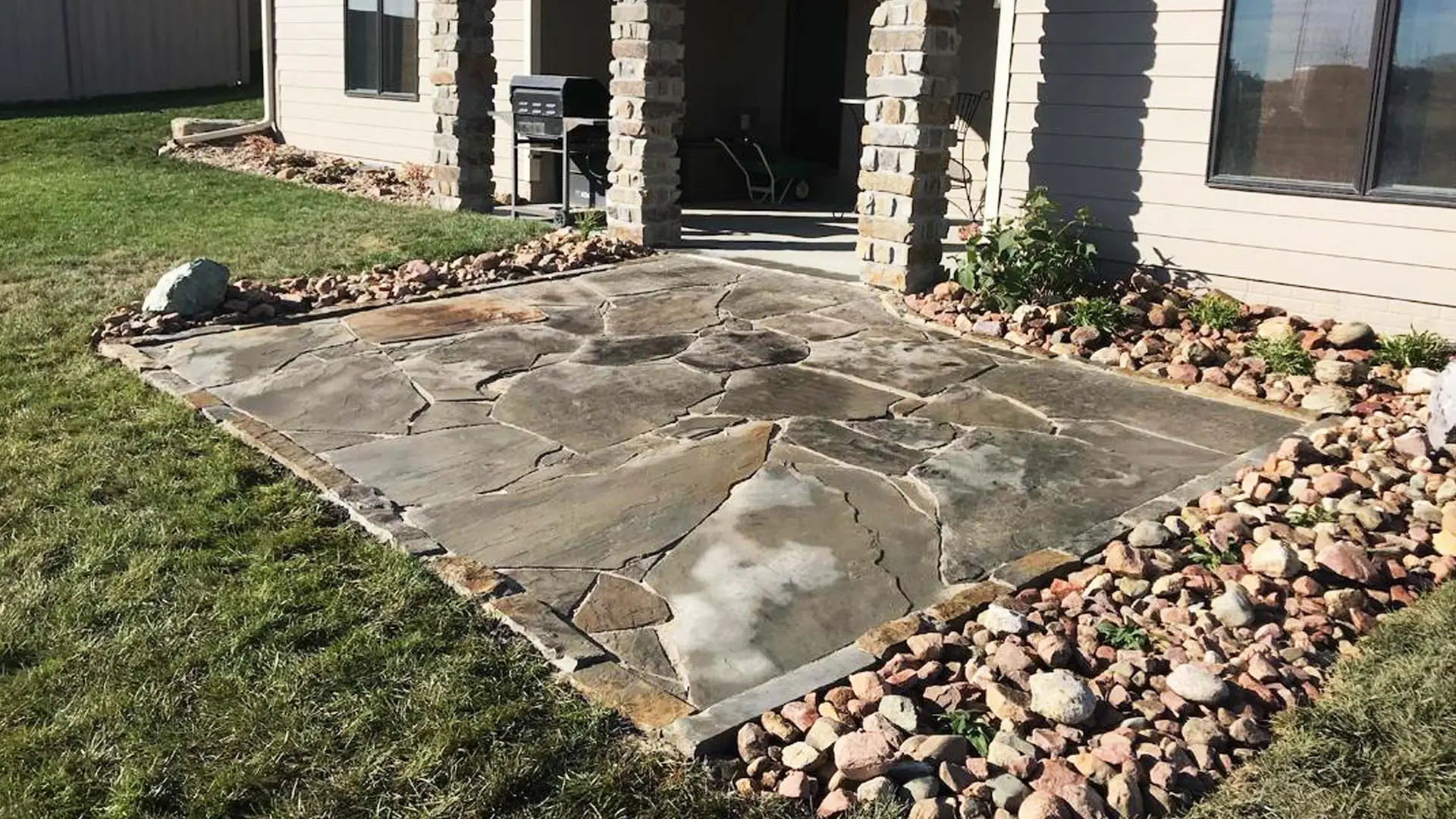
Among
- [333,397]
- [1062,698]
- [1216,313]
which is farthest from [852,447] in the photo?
[1216,313]

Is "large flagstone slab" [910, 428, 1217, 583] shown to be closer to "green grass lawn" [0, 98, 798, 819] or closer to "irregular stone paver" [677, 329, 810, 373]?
"irregular stone paver" [677, 329, 810, 373]

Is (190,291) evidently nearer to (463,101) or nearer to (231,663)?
(463,101)

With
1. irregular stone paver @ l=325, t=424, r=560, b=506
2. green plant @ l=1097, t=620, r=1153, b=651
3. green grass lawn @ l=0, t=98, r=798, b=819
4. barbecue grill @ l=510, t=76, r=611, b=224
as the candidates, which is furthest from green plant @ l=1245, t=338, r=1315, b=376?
barbecue grill @ l=510, t=76, r=611, b=224

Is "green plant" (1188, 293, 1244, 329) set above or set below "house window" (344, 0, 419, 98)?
below

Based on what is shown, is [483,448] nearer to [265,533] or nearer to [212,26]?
[265,533]

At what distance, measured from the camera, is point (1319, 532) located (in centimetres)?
386

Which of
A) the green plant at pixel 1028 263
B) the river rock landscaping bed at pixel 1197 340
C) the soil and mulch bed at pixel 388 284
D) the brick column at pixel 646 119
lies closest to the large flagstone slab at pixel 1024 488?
the river rock landscaping bed at pixel 1197 340

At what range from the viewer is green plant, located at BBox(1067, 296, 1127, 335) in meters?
6.43

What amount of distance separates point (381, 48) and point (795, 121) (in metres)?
4.37

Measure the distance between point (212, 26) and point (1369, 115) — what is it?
62.3 ft

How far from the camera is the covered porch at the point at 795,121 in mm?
7219

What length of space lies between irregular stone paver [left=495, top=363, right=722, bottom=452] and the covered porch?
7.29 ft

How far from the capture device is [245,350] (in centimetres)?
612

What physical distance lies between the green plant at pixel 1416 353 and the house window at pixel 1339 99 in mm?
692
